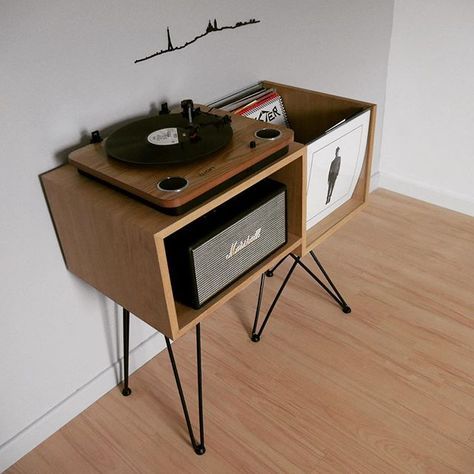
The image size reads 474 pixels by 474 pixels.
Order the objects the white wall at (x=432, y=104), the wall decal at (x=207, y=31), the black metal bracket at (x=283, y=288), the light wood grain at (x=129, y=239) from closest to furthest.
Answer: the light wood grain at (x=129, y=239) < the wall decal at (x=207, y=31) < the black metal bracket at (x=283, y=288) < the white wall at (x=432, y=104)

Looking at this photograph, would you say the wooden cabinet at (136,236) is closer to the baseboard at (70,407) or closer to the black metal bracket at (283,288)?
the black metal bracket at (283,288)

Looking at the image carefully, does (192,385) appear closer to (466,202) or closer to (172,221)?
(172,221)

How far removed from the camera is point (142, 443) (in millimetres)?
1489

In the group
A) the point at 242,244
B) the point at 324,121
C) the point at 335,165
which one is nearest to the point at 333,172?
the point at 335,165

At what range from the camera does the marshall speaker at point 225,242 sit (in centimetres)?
112

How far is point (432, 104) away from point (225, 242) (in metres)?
1.49

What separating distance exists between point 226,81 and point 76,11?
1.80 ft

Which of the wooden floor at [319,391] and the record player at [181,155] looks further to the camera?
the wooden floor at [319,391]

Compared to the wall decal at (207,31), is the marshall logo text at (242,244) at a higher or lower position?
lower

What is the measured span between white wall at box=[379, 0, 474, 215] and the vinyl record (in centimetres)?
126

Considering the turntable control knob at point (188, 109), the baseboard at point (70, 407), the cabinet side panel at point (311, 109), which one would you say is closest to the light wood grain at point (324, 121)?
the cabinet side panel at point (311, 109)

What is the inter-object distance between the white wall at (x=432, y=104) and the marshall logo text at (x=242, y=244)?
135cm

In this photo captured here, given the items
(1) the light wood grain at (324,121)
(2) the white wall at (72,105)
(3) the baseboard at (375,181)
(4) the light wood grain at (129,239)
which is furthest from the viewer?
(3) the baseboard at (375,181)

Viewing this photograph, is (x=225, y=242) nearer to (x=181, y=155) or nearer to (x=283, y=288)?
(x=181, y=155)
